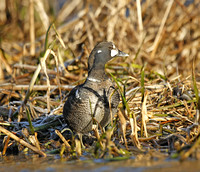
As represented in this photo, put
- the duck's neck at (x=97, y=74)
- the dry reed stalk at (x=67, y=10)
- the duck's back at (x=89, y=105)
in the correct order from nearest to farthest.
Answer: the duck's back at (x=89, y=105), the duck's neck at (x=97, y=74), the dry reed stalk at (x=67, y=10)

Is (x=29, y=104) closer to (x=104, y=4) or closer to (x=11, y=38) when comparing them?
(x=104, y=4)

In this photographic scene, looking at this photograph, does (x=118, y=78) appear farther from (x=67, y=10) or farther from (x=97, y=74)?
(x=67, y=10)

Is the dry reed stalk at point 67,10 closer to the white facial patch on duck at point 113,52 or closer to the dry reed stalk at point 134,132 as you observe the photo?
the white facial patch on duck at point 113,52

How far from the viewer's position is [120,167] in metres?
2.79

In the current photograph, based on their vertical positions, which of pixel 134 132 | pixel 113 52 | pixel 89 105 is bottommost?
pixel 134 132

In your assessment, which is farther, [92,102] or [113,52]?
[113,52]

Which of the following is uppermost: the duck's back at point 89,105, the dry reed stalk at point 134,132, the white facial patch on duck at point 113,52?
the white facial patch on duck at point 113,52

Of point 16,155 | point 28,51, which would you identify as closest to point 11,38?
point 28,51

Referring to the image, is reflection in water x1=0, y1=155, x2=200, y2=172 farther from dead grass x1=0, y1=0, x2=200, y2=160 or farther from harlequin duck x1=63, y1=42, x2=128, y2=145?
harlequin duck x1=63, y1=42, x2=128, y2=145

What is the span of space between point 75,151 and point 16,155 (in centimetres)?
75

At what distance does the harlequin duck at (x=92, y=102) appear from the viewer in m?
3.57

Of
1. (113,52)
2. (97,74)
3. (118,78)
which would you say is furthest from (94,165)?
(118,78)

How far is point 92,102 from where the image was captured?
3.55 metres

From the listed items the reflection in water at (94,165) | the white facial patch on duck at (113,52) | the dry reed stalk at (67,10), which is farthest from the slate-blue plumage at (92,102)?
the dry reed stalk at (67,10)
